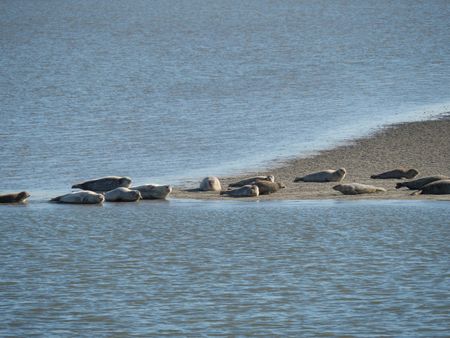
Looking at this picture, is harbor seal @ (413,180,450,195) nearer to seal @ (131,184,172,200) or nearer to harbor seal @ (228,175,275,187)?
harbor seal @ (228,175,275,187)

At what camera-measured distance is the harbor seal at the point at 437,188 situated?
1855 cm

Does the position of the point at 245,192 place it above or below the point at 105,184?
below

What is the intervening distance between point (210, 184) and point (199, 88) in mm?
23753

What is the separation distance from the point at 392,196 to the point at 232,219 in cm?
323

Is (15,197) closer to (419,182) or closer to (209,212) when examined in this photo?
(209,212)

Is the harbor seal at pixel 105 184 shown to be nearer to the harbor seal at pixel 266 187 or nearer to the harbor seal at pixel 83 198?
the harbor seal at pixel 83 198

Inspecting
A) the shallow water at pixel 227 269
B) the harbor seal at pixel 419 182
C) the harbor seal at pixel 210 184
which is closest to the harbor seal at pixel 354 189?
the harbor seal at pixel 419 182

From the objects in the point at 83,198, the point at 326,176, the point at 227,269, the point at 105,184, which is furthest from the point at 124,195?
the point at 227,269

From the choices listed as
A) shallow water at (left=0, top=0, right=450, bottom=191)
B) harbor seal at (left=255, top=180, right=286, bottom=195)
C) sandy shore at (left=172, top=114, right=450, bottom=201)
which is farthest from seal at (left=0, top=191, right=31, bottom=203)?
harbor seal at (left=255, top=180, right=286, bottom=195)

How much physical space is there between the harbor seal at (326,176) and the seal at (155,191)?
288 centimetres

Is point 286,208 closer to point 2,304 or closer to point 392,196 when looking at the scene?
point 392,196

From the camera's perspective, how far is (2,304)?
10.9 metres

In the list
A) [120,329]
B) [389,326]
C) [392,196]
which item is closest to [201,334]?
[120,329]

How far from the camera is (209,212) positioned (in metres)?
17.4
